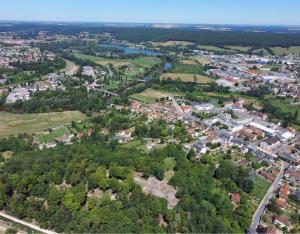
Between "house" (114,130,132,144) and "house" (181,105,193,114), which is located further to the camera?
"house" (181,105,193,114)

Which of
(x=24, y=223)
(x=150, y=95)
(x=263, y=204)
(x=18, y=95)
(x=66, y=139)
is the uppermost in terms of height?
(x=24, y=223)

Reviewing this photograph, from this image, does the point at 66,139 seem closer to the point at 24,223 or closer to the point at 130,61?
the point at 24,223

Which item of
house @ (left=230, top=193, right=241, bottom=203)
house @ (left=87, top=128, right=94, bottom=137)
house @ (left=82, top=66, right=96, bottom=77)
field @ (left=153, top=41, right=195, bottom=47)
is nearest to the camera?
house @ (left=230, top=193, right=241, bottom=203)

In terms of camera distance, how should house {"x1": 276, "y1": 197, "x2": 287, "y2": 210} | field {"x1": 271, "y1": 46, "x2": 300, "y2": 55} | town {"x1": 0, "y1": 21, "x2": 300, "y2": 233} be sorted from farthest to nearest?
field {"x1": 271, "y1": 46, "x2": 300, "y2": 55}, town {"x1": 0, "y1": 21, "x2": 300, "y2": 233}, house {"x1": 276, "y1": 197, "x2": 287, "y2": 210}

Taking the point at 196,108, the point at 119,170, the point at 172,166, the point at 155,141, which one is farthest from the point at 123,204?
the point at 196,108

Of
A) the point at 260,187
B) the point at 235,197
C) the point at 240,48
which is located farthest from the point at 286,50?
the point at 235,197

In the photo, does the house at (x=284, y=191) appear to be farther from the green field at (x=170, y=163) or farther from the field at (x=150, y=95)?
the field at (x=150, y=95)

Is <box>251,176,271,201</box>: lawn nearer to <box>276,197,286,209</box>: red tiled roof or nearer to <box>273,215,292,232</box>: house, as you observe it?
<box>276,197,286,209</box>: red tiled roof

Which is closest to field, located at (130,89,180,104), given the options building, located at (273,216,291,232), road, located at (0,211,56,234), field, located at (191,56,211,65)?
building, located at (273,216,291,232)
